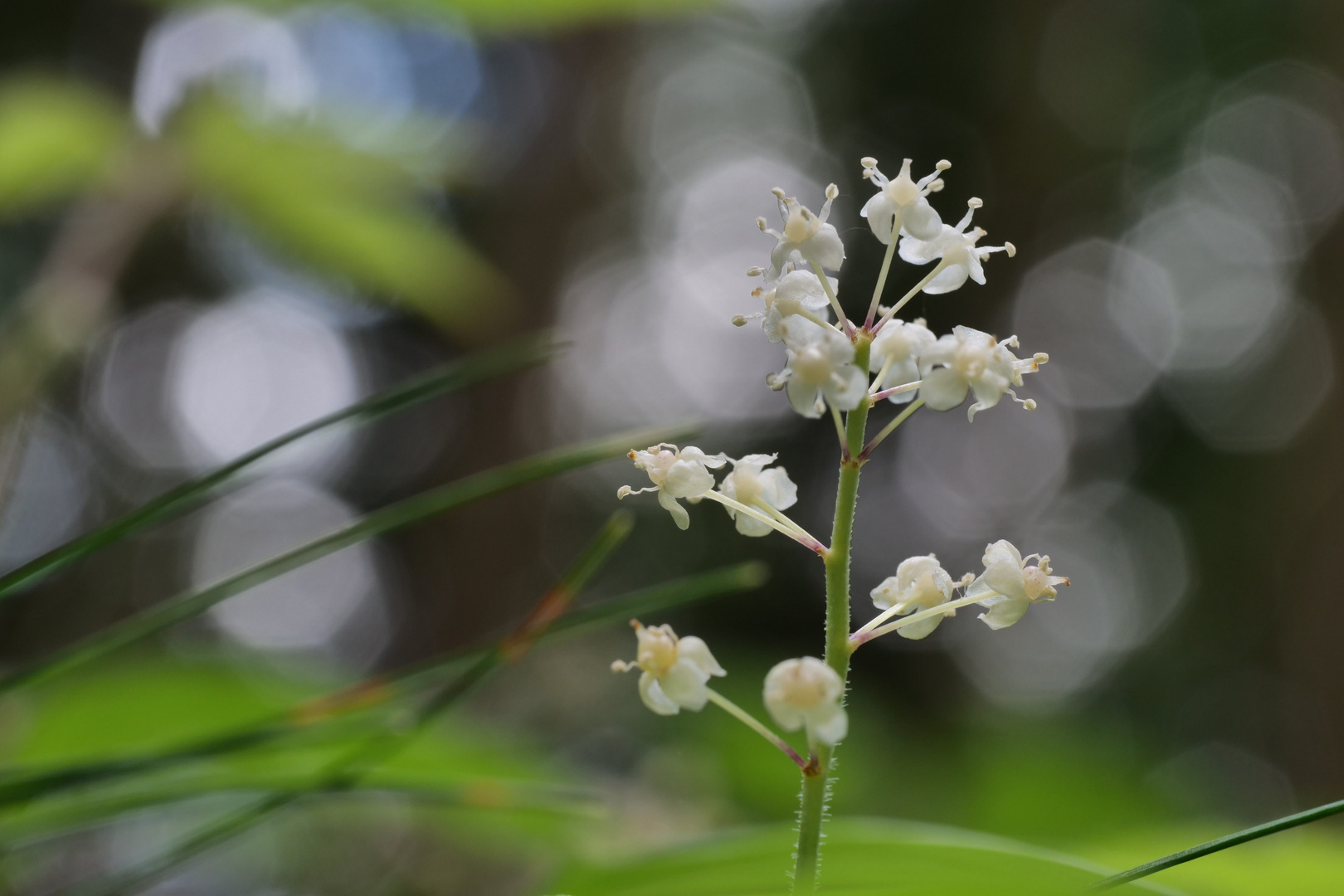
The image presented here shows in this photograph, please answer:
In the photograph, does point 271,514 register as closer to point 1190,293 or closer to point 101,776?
point 1190,293

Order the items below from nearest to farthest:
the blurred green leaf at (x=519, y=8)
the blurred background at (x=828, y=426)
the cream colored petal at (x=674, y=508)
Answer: the cream colored petal at (x=674, y=508) → the blurred green leaf at (x=519, y=8) → the blurred background at (x=828, y=426)

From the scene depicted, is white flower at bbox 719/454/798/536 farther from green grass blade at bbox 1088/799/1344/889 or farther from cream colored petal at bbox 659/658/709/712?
green grass blade at bbox 1088/799/1344/889

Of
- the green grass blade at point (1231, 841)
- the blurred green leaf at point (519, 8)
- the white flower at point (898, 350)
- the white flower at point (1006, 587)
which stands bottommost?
the green grass blade at point (1231, 841)

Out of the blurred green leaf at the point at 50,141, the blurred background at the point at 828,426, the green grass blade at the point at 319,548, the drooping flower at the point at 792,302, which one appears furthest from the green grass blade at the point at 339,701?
the blurred background at the point at 828,426

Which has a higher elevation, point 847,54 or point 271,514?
point 847,54

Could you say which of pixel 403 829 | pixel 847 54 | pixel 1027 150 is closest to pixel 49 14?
pixel 403 829

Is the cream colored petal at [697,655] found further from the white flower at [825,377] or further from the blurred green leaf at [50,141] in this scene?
the blurred green leaf at [50,141]
